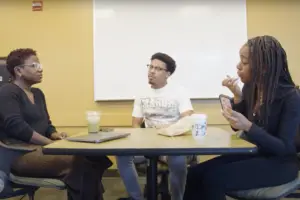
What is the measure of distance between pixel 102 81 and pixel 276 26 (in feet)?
6.36

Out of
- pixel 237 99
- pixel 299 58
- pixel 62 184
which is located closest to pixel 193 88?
pixel 299 58

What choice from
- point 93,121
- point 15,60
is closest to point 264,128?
point 93,121

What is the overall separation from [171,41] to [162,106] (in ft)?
3.51

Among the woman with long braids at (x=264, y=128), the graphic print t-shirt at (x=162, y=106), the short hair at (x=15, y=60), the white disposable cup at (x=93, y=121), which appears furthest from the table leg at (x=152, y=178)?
the short hair at (x=15, y=60)

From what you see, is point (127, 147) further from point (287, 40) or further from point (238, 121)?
point (287, 40)

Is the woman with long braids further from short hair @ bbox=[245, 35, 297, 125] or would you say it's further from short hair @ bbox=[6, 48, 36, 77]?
short hair @ bbox=[6, 48, 36, 77]

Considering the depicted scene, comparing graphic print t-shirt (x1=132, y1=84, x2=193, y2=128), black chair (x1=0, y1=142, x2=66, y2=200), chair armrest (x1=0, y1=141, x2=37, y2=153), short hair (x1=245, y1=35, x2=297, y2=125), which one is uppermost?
short hair (x1=245, y1=35, x2=297, y2=125)

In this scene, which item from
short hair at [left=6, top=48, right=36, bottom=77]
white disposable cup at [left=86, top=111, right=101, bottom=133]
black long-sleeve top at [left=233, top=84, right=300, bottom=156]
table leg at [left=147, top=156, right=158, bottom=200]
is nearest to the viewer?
black long-sleeve top at [left=233, top=84, right=300, bottom=156]

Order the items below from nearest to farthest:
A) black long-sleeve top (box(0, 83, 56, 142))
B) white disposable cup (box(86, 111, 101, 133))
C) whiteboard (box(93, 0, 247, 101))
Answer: white disposable cup (box(86, 111, 101, 133)) → black long-sleeve top (box(0, 83, 56, 142)) → whiteboard (box(93, 0, 247, 101))

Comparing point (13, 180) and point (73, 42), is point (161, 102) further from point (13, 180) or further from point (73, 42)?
point (73, 42)

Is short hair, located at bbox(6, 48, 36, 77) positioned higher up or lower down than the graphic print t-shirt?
higher up

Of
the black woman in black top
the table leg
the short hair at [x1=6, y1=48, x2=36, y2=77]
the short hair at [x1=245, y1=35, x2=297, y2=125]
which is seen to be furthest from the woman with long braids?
the short hair at [x1=6, y1=48, x2=36, y2=77]

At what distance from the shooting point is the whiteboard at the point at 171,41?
3211mm

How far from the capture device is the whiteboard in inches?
126
